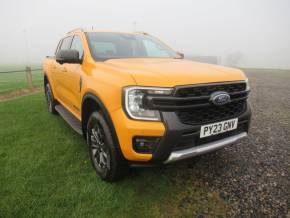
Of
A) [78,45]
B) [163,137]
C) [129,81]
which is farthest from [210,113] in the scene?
[78,45]

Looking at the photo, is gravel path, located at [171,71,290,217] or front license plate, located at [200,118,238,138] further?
gravel path, located at [171,71,290,217]

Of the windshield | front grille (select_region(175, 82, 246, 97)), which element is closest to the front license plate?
front grille (select_region(175, 82, 246, 97))

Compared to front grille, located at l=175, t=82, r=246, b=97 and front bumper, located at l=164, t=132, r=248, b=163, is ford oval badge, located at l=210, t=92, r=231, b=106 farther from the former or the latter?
front bumper, located at l=164, t=132, r=248, b=163

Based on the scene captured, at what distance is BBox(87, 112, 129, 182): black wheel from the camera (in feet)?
8.35

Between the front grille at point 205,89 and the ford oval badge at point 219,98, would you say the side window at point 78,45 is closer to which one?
the front grille at point 205,89

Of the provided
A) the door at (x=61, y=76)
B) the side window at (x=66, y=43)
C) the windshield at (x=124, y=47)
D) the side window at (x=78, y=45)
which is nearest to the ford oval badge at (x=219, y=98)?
the windshield at (x=124, y=47)

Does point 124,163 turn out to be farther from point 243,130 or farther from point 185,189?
point 243,130

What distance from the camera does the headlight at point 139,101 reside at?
7.30 feet

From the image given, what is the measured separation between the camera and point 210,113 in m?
2.51

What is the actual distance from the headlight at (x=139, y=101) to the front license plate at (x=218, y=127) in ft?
1.75

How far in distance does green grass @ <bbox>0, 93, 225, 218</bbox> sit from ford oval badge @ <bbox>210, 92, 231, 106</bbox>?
3.53ft

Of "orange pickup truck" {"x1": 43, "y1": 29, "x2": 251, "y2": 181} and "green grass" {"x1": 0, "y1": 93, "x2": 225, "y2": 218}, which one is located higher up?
"orange pickup truck" {"x1": 43, "y1": 29, "x2": 251, "y2": 181}

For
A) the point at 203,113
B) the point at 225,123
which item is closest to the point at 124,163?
the point at 203,113

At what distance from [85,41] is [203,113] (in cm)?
211
